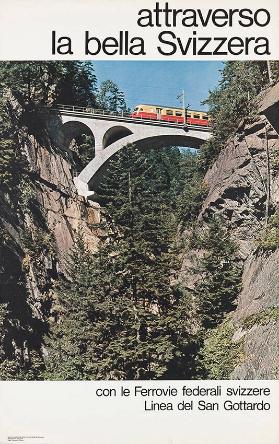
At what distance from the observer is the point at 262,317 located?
12.0m

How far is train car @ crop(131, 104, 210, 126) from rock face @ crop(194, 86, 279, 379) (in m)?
3.86

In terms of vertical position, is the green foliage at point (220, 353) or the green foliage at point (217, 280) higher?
A: the green foliage at point (217, 280)

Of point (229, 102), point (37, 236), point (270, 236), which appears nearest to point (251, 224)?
point (270, 236)

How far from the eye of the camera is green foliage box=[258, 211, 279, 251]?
47.1 ft

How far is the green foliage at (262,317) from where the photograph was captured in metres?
11.2

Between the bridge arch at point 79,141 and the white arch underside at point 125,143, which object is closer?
the white arch underside at point 125,143

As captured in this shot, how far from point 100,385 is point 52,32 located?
5745 mm

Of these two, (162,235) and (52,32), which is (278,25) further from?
(162,235)

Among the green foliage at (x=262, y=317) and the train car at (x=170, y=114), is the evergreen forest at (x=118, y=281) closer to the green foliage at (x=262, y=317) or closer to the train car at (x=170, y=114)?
the green foliage at (x=262, y=317)

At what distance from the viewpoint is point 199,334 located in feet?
49.0

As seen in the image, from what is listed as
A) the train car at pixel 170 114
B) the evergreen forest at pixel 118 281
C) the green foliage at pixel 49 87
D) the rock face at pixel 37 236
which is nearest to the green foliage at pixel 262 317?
the evergreen forest at pixel 118 281

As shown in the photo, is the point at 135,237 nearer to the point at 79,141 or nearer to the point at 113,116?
the point at 113,116

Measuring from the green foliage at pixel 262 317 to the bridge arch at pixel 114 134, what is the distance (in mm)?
14775

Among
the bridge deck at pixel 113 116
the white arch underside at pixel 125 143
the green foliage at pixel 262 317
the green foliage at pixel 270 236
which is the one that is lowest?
the green foliage at pixel 262 317
